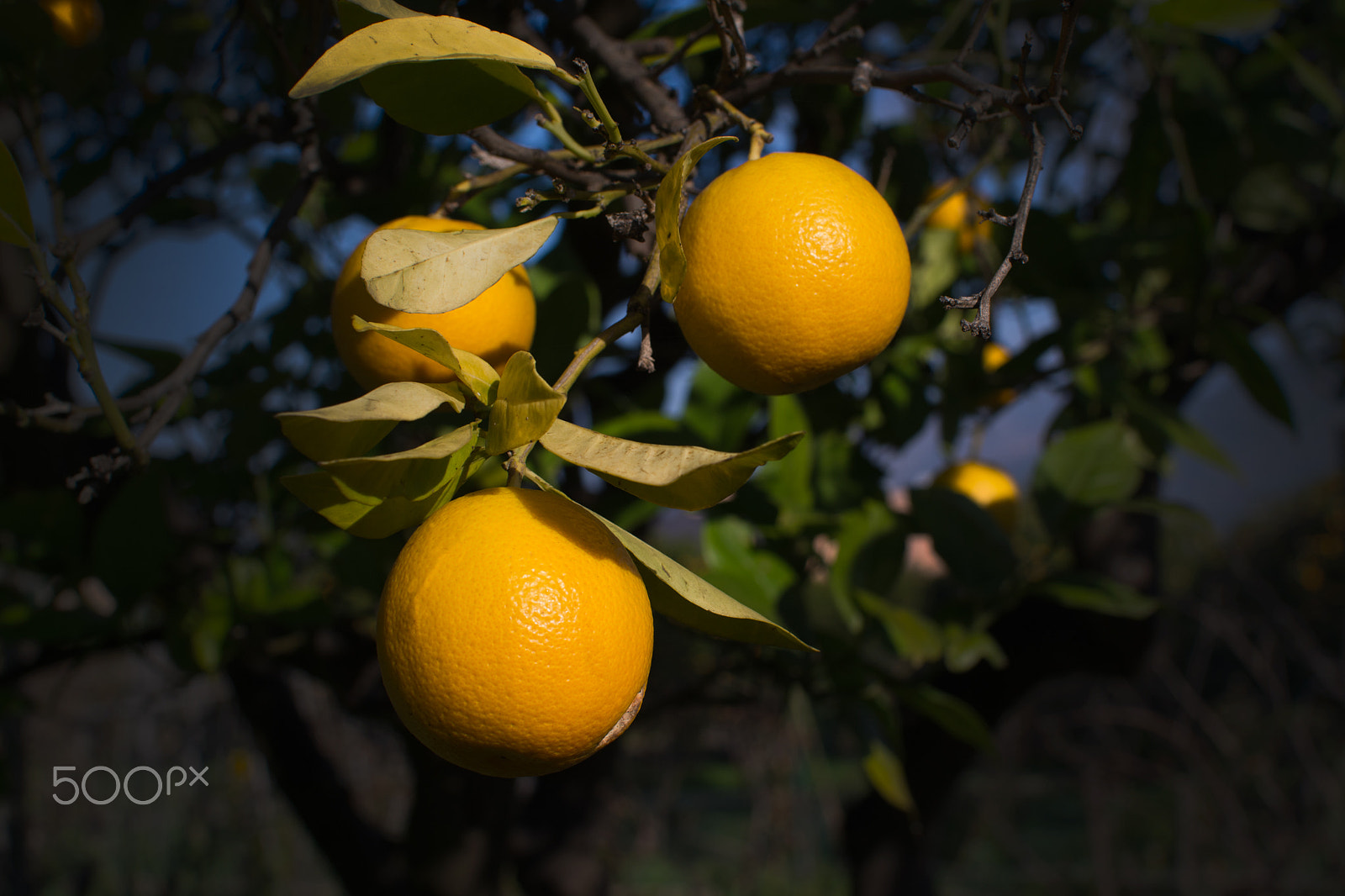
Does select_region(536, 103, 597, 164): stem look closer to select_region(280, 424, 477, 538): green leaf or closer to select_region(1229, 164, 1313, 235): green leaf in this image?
select_region(280, 424, 477, 538): green leaf

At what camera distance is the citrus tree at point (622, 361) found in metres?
0.32

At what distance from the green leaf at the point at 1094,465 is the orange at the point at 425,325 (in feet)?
1.95

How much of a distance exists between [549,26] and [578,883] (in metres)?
1.22

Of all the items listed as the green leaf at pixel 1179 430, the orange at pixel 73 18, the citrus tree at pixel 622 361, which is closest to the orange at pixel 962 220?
the citrus tree at pixel 622 361

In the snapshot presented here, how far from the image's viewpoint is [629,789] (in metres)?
3.57

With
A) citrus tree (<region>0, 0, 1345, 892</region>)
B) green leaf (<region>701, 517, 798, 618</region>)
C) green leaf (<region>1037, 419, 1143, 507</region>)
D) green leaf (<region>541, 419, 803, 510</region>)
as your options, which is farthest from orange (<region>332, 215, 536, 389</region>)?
green leaf (<region>1037, 419, 1143, 507</region>)

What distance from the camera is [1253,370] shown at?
0.86 meters

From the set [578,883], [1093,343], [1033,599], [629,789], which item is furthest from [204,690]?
[1093,343]

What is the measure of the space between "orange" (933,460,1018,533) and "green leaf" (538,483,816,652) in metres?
0.64

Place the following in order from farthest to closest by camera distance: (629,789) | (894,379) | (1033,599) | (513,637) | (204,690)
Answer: (629,789) < (204,690) < (1033,599) < (894,379) < (513,637)

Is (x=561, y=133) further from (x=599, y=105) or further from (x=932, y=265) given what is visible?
(x=932, y=265)

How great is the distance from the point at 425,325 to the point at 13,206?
0.20m

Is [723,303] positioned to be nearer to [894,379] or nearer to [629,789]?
[894,379]

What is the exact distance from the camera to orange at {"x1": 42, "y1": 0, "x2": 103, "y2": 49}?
2.76ft
